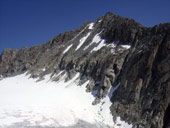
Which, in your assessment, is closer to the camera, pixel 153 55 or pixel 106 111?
pixel 153 55

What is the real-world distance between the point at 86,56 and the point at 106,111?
2049cm

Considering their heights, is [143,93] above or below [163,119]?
above

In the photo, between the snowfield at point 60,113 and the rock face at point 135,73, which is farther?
the snowfield at point 60,113

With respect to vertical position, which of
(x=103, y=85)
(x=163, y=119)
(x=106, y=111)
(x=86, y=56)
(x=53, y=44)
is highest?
(x=53, y=44)

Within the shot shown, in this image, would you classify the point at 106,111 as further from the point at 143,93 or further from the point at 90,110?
the point at 143,93

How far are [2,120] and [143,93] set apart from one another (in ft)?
54.3

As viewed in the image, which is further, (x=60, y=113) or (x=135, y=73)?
(x=60, y=113)

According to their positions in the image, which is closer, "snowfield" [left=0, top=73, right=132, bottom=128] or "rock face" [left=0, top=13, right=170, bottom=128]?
"rock face" [left=0, top=13, right=170, bottom=128]

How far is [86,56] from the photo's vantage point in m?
38.8

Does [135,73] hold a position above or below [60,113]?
above

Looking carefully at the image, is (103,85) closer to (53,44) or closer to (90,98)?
(90,98)

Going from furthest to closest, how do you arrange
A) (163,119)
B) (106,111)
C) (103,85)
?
(103,85) < (106,111) < (163,119)

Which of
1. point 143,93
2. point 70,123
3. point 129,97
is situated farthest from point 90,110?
point 143,93

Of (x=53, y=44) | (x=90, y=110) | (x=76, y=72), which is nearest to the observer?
(x=90, y=110)
